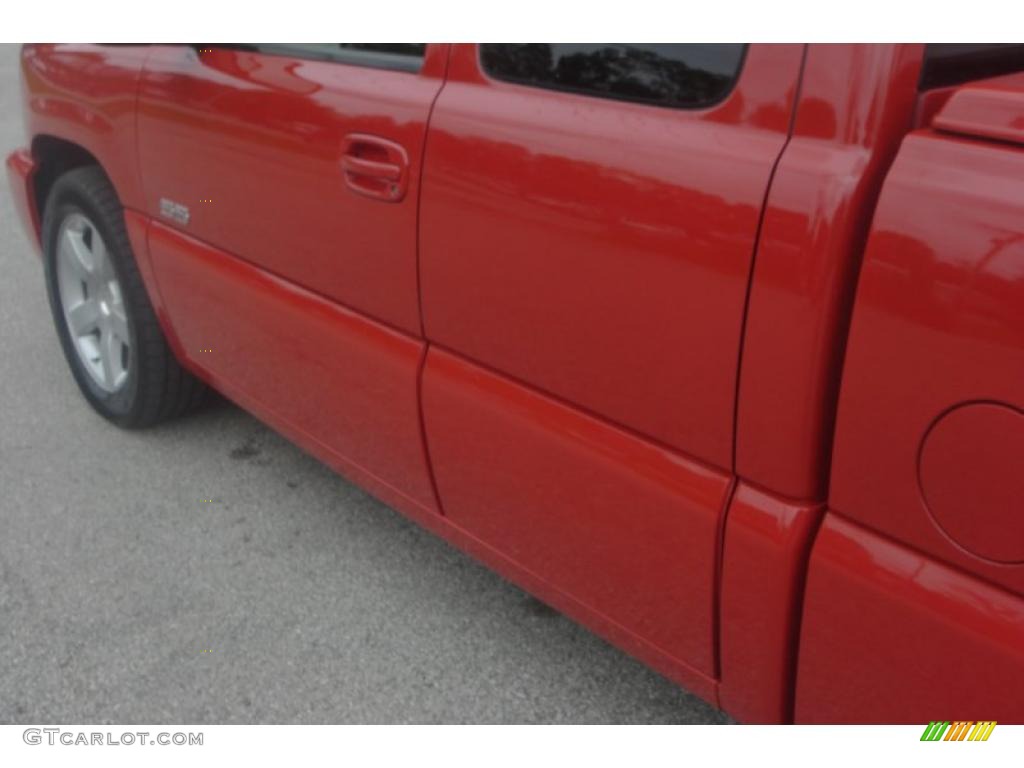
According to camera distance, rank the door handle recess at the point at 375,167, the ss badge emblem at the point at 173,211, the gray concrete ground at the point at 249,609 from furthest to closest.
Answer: the ss badge emblem at the point at 173,211, the gray concrete ground at the point at 249,609, the door handle recess at the point at 375,167

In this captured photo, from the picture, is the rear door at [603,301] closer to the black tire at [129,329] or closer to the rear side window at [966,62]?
the rear side window at [966,62]

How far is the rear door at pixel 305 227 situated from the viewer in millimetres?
2148

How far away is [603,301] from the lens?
175 centimetres

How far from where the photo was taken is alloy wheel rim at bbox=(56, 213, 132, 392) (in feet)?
11.4

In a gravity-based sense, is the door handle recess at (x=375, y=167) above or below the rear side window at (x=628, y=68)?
below

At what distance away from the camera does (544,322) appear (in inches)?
73.4

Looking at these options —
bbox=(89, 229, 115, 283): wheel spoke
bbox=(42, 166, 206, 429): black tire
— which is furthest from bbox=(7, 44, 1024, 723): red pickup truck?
bbox=(89, 229, 115, 283): wheel spoke

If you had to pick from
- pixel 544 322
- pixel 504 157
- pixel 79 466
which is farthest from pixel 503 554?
pixel 79 466

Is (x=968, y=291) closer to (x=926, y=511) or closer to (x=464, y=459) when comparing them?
(x=926, y=511)

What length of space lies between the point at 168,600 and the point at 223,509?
46 cm

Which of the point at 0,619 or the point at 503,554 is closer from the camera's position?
the point at 503,554

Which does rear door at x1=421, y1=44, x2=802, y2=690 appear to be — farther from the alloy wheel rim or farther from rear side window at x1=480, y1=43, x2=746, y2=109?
the alloy wheel rim
